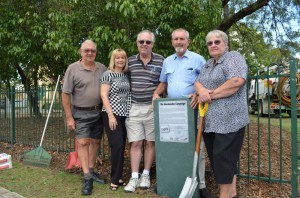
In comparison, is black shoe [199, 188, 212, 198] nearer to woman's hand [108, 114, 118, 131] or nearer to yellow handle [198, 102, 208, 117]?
yellow handle [198, 102, 208, 117]

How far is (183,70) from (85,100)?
1.52 metres

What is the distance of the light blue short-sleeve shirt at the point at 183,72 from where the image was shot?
13.6 ft

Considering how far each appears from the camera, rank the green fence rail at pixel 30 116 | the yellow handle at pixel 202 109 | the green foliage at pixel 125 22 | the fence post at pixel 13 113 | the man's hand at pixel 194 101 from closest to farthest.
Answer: the yellow handle at pixel 202 109
the man's hand at pixel 194 101
the green foliage at pixel 125 22
the green fence rail at pixel 30 116
the fence post at pixel 13 113

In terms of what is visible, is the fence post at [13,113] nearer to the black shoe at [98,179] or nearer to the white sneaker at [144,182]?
the black shoe at [98,179]

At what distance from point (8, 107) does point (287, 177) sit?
7.00 metres

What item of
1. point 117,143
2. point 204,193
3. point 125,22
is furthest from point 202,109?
point 125,22

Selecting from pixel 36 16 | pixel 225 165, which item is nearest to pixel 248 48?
pixel 36 16

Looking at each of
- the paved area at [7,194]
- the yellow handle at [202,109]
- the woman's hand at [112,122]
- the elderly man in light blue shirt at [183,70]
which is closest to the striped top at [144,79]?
the elderly man in light blue shirt at [183,70]

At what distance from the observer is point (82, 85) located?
4789 mm

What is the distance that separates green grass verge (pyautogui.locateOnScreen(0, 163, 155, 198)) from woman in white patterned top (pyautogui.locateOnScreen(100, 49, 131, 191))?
1.76 ft

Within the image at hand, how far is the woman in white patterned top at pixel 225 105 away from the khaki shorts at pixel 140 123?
1051mm

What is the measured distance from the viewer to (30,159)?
6.38m

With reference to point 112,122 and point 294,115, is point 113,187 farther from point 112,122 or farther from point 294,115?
point 294,115

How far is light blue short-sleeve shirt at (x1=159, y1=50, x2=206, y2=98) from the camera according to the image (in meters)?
4.14
